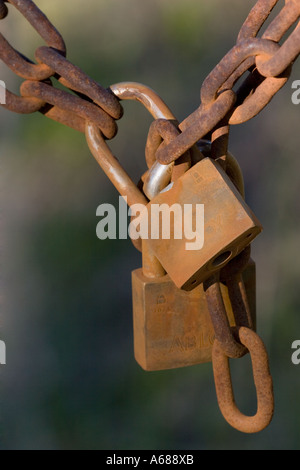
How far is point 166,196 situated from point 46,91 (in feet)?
0.61

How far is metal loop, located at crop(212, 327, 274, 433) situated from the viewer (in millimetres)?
833

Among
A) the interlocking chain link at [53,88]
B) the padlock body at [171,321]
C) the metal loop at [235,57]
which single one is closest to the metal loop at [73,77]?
the interlocking chain link at [53,88]

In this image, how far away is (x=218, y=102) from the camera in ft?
2.41

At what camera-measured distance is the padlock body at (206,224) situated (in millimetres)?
756

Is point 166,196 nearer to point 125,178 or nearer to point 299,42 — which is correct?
point 125,178

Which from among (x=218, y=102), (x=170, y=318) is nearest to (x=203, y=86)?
(x=218, y=102)

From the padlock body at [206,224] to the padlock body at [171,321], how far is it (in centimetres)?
12

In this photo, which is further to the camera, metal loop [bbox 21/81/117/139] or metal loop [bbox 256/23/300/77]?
metal loop [bbox 21/81/117/139]

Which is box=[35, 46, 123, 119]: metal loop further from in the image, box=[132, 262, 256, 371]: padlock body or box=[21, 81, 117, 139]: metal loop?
box=[132, 262, 256, 371]: padlock body

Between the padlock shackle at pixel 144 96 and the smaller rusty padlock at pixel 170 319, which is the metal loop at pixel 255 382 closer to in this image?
the smaller rusty padlock at pixel 170 319

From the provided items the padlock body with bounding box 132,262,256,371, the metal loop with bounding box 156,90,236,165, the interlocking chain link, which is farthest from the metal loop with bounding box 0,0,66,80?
the padlock body with bounding box 132,262,256,371

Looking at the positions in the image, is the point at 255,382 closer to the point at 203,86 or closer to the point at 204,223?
the point at 204,223

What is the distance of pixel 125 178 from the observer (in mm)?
845

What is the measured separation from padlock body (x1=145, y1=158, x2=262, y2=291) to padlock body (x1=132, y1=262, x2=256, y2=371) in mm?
117
